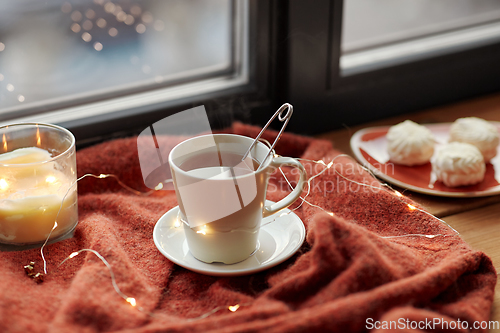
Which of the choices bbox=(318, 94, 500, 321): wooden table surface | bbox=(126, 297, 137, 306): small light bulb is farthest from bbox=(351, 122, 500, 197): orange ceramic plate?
bbox=(126, 297, 137, 306): small light bulb

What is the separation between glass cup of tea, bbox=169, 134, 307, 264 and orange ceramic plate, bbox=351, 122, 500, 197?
23 centimetres

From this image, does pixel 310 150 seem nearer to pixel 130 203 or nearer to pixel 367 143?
pixel 367 143

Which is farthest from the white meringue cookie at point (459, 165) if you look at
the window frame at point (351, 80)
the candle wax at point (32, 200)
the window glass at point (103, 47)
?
the candle wax at point (32, 200)

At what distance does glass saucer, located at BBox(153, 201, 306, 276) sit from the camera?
18.3 inches

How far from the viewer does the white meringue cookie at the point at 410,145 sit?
67 cm

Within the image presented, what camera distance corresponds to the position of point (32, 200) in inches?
19.6

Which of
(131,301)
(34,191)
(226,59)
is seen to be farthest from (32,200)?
(226,59)

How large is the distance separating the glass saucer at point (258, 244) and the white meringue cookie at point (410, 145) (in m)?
0.21

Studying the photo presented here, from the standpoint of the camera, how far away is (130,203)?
58 centimetres

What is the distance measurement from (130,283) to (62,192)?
14 cm

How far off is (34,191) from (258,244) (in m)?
0.23

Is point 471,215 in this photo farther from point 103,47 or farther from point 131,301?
point 103,47

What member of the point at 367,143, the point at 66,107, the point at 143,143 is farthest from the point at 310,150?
the point at 66,107

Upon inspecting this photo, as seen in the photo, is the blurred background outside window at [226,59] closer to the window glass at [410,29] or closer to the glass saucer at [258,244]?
the window glass at [410,29]
